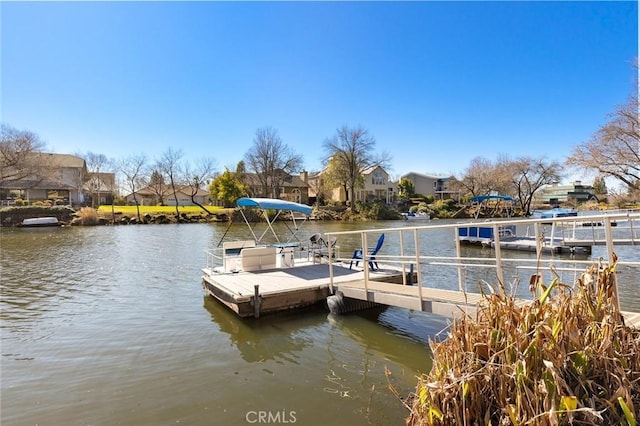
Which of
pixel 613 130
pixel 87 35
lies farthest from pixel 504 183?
pixel 87 35

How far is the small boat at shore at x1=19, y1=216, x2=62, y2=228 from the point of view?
40947 millimetres

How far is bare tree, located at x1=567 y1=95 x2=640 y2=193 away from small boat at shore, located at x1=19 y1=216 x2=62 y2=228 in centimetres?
5571

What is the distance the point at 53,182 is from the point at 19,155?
13370 millimetres

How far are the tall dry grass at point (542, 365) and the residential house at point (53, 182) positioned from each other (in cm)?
5690

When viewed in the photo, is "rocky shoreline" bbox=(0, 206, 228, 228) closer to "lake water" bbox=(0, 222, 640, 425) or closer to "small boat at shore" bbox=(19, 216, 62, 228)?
"small boat at shore" bbox=(19, 216, 62, 228)

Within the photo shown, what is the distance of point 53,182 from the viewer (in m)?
55.5

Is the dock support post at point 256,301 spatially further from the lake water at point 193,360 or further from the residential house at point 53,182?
the residential house at point 53,182

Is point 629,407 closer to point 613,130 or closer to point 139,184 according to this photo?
point 613,130

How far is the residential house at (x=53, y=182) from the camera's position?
47344 mm

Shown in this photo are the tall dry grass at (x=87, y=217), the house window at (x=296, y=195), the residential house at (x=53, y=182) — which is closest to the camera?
the tall dry grass at (x=87, y=217)

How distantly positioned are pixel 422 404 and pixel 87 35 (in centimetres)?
1563

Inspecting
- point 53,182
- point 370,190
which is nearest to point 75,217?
point 53,182

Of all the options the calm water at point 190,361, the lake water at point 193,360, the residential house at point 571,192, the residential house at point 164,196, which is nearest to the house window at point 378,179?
the residential house at point 164,196

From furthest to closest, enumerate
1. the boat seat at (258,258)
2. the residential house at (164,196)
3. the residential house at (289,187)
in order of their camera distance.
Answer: the residential house at (164,196) → the residential house at (289,187) → the boat seat at (258,258)
